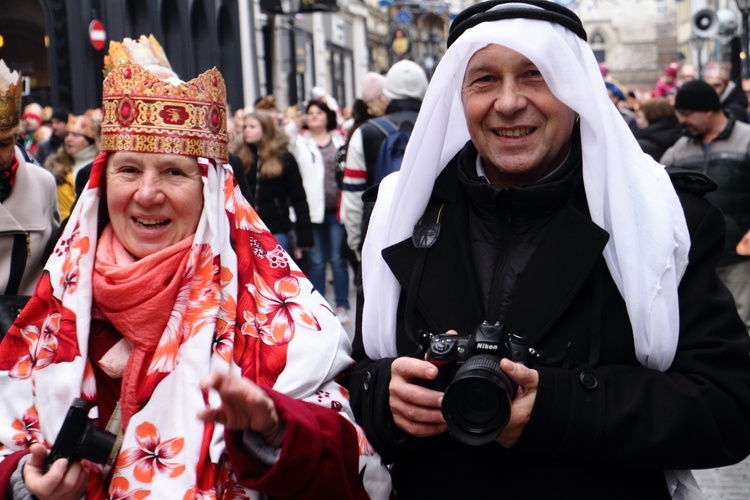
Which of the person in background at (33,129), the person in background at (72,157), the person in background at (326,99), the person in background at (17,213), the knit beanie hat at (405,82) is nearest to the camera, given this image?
the person in background at (17,213)

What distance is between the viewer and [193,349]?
115 inches

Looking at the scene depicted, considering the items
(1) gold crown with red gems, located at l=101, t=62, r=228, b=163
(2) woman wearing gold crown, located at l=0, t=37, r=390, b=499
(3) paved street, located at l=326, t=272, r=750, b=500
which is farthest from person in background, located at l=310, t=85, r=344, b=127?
(2) woman wearing gold crown, located at l=0, t=37, r=390, b=499

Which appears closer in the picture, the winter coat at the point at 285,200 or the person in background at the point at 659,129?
the winter coat at the point at 285,200

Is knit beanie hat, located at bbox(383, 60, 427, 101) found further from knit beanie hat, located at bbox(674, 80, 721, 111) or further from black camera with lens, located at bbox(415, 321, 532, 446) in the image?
black camera with lens, located at bbox(415, 321, 532, 446)

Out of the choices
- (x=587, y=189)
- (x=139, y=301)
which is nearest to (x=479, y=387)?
(x=587, y=189)

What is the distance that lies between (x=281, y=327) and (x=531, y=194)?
77 cm

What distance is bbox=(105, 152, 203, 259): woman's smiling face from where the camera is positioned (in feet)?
9.95

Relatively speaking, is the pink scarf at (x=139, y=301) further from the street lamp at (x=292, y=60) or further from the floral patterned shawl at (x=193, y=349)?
the street lamp at (x=292, y=60)

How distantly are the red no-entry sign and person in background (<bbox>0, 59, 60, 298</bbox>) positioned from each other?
15.7 m

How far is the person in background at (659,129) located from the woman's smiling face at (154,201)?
7924 mm

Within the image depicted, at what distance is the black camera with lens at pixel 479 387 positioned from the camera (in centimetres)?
239

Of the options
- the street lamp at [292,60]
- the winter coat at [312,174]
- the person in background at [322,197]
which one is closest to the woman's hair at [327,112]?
the person in background at [322,197]

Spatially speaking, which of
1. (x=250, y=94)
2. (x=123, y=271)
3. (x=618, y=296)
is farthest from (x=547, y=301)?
(x=250, y=94)

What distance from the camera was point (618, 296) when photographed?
2.66 m
